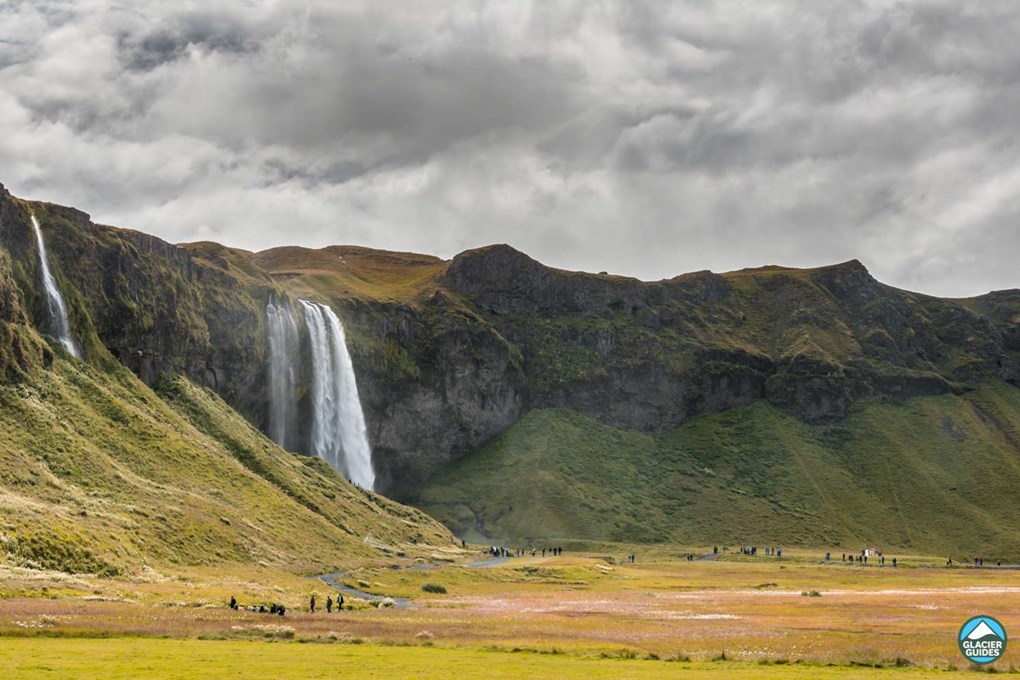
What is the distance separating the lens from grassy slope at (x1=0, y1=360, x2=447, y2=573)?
83688mm

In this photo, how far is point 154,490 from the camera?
353 feet

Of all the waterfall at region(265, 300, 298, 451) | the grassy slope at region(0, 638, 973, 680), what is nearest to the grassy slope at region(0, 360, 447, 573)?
the waterfall at region(265, 300, 298, 451)

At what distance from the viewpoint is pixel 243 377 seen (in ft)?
554

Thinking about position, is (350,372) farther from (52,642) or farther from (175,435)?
(52,642)

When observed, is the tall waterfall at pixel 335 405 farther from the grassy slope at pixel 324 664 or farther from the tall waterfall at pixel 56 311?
the grassy slope at pixel 324 664

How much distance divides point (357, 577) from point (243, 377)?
257 feet

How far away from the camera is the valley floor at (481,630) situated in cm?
3775

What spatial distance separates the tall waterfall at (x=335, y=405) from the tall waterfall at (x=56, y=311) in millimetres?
56803

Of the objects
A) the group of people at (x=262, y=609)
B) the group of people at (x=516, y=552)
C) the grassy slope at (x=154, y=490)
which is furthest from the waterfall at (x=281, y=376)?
the group of people at (x=262, y=609)

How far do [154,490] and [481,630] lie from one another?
65.6 meters
